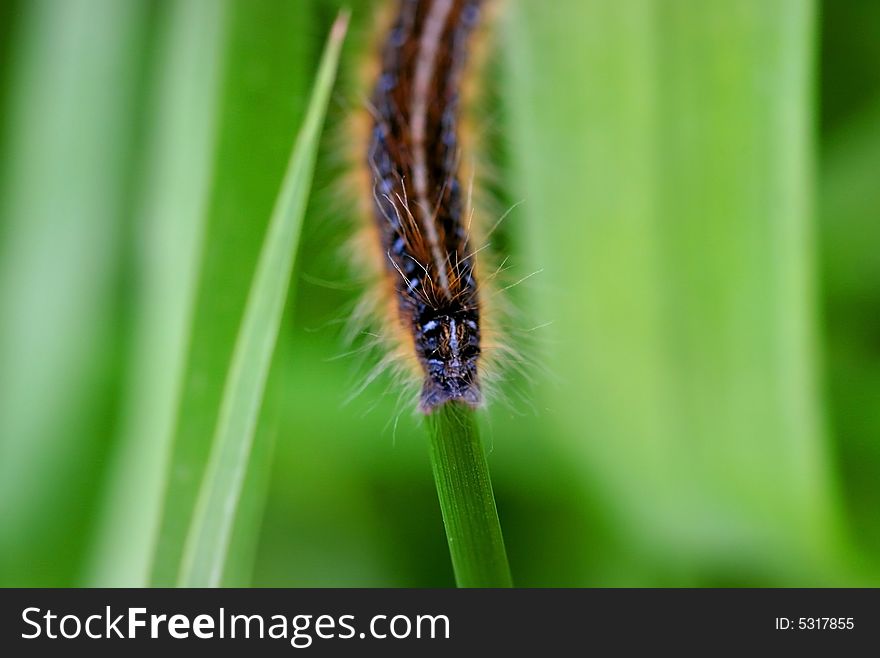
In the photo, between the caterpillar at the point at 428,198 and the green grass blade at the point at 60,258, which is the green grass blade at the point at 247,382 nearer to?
the caterpillar at the point at 428,198

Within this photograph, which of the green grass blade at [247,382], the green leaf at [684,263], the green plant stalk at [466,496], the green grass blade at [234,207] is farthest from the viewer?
the green leaf at [684,263]

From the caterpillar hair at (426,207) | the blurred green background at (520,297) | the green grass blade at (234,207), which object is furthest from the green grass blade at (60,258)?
the caterpillar hair at (426,207)

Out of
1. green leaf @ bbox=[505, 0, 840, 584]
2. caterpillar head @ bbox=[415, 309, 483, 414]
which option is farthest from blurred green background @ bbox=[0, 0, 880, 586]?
caterpillar head @ bbox=[415, 309, 483, 414]

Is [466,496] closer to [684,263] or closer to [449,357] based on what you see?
[449,357]

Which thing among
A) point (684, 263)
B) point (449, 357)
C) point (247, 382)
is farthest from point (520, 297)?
point (247, 382)

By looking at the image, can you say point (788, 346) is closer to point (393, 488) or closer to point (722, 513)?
point (722, 513)
